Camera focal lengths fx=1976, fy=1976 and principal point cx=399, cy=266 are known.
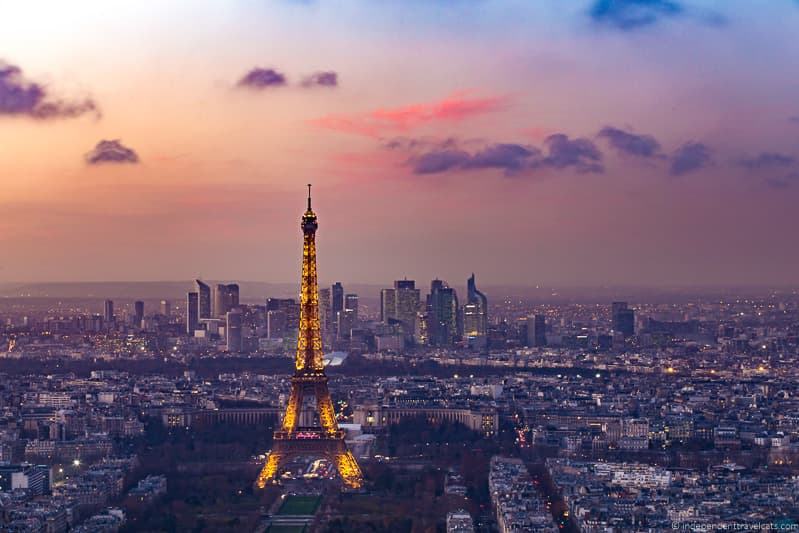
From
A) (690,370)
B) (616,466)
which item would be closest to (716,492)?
(616,466)

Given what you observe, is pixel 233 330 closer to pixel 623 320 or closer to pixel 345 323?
pixel 345 323

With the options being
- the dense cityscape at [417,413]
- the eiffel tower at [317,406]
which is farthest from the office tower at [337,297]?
the eiffel tower at [317,406]

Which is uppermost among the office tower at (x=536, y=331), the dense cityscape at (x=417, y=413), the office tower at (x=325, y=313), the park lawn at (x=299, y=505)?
the office tower at (x=325, y=313)

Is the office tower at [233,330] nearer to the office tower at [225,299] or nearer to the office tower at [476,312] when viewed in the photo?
the office tower at [225,299]

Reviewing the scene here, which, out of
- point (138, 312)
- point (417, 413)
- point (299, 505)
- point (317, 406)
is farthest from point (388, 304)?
point (299, 505)

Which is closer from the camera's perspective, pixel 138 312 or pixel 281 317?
pixel 281 317

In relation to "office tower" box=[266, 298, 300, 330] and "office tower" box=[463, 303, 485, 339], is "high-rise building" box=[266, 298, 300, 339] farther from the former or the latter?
"office tower" box=[463, 303, 485, 339]
